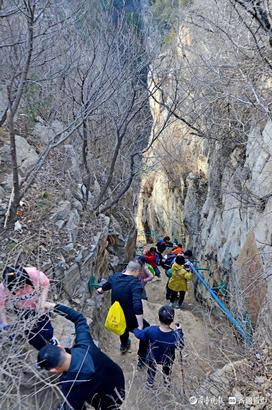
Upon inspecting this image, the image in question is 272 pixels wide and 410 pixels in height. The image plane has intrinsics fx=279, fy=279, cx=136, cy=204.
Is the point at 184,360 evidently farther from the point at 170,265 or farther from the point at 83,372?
the point at 170,265

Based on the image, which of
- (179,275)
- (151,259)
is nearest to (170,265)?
(151,259)

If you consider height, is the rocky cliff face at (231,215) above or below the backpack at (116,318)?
above

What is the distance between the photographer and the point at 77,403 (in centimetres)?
229

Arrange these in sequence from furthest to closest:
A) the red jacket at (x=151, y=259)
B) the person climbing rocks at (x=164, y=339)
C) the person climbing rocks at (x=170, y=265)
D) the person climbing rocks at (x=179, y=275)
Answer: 1. the red jacket at (x=151, y=259)
2. the person climbing rocks at (x=170, y=265)
3. the person climbing rocks at (x=179, y=275)
4. the person climbing rocks at (x=164, y=339)

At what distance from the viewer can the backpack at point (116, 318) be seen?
3738 millimetres

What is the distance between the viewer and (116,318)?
3.75 m

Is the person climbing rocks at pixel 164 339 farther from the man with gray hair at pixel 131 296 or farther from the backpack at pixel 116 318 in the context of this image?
the backpack at pixel 116 318

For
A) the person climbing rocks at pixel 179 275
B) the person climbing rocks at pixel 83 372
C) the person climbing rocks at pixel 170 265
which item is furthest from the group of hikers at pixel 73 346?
the person climbing rocks at pixel 170 265

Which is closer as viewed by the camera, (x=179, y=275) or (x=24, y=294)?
(x=24, y=294)

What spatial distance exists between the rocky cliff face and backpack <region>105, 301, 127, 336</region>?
1.50 m

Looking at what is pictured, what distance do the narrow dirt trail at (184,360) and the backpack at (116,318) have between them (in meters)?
0.46

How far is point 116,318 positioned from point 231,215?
3802 millimetres

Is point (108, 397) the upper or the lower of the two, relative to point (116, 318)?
lower

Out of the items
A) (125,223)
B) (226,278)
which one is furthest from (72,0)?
(226,278)
